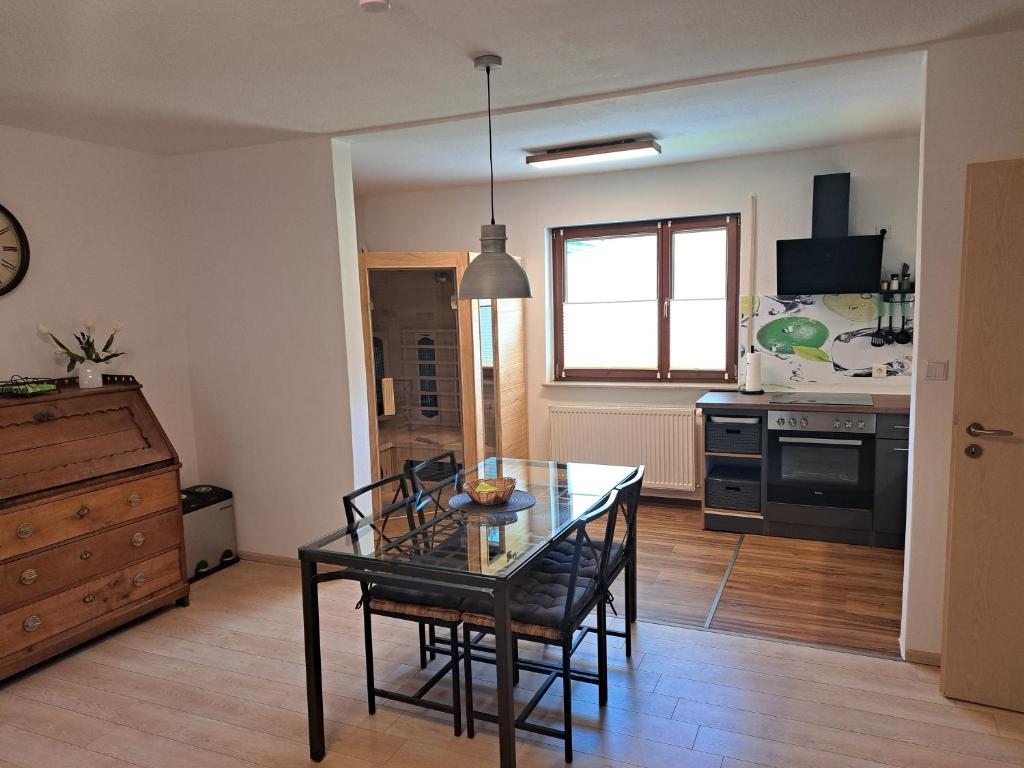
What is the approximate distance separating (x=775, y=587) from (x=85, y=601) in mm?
3448

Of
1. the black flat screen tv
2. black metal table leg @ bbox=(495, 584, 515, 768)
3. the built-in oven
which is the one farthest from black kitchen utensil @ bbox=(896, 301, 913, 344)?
black metal table leg @ bbox=(495, 584, 515, 768)

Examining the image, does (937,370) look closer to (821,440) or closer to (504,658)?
(821,440)

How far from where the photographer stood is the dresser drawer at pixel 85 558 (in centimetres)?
289

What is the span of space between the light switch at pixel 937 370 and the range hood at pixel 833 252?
1858mm

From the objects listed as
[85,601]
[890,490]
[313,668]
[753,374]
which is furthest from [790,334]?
[85,601]

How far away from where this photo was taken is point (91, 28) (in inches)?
88.5

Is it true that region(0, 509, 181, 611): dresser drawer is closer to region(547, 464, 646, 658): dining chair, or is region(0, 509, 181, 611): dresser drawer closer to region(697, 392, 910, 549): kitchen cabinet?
region(547, 464, 646, 658): dining chair

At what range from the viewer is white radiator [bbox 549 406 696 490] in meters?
5.09

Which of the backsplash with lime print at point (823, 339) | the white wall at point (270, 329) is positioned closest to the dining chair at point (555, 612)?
the white wall at point (270, 329)

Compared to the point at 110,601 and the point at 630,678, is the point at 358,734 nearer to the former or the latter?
the point at 630,678

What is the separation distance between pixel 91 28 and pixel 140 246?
203cm

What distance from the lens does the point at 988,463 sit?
2510 mm

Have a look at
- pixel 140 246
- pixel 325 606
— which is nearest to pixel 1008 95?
pixel 325 606

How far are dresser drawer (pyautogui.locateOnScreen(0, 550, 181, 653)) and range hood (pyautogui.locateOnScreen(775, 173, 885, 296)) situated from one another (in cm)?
422
